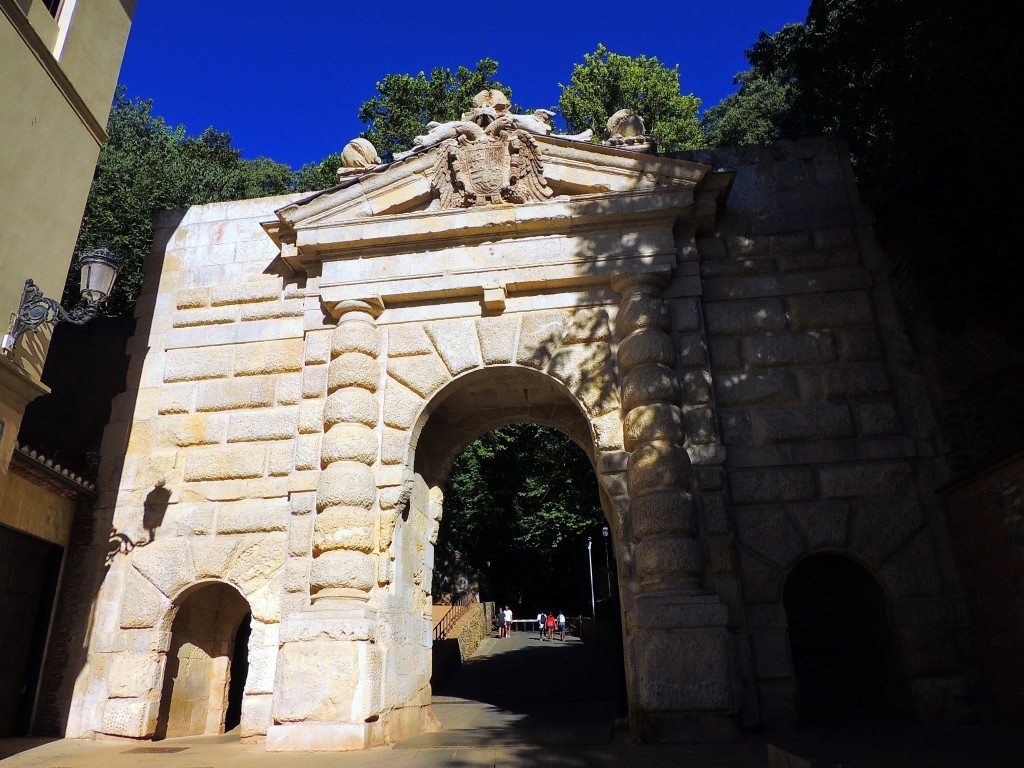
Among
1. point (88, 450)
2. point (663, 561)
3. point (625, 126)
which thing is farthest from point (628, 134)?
point (88, 450)

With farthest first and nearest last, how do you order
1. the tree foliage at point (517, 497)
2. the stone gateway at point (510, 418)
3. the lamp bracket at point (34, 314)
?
the tree foliage at point (517, 497) → the stone gateway at point (510, 418) → the lamp bracket at point (34, 314)

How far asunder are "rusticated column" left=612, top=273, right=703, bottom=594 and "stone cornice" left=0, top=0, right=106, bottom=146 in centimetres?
676

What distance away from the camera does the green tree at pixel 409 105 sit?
91.8 ft

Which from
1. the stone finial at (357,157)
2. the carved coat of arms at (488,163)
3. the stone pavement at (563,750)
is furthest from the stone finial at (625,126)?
the stone pavement at (563,750)

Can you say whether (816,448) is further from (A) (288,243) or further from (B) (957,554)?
Answer: (A) (288,243)

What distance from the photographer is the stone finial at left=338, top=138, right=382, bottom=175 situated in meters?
10.6

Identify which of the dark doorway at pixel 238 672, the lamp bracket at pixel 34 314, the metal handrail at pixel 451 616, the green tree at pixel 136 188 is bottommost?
the dark doorway at pixel 238 672

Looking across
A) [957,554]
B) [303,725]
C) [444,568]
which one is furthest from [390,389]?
[444,568]

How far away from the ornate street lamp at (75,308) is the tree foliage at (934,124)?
8.64 meters

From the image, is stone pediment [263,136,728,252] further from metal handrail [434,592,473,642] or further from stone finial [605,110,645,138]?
metal handrail [434,592,473,642]

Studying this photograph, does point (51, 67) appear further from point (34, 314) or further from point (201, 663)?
point (201, 663)

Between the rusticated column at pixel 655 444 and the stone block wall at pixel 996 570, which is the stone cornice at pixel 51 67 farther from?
the stone block wall at pixel 996 570

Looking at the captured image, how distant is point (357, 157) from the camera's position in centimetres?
1057

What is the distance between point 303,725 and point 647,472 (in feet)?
14.5
